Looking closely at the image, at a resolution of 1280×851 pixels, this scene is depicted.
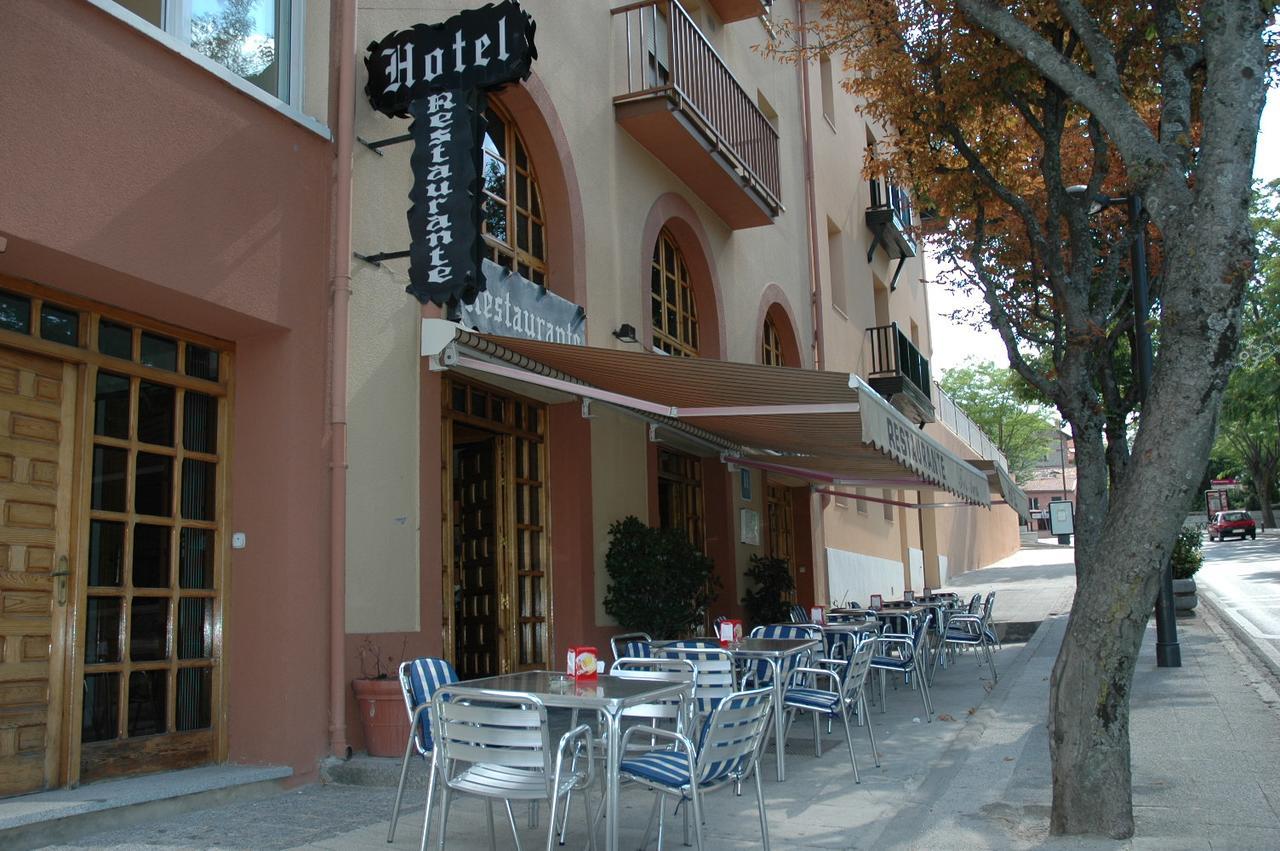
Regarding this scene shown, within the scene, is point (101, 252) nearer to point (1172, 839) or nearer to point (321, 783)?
point (321, 783)

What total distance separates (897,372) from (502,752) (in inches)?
659

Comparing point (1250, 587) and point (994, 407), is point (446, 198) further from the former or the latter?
point (994, 407)

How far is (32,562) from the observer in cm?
566

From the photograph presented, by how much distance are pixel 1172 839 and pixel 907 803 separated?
5.06 feet

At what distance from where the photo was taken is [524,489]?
31.8ft

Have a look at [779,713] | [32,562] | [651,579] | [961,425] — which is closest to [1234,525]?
[961,425]

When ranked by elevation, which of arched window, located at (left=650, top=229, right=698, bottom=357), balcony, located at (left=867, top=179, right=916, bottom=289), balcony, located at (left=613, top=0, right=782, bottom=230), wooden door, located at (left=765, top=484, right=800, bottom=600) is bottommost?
wooden door, located at (left=765, top=484, right=800, bottom=600)

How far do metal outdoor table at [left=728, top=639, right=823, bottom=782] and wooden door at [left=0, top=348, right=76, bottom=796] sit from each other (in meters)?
3.94

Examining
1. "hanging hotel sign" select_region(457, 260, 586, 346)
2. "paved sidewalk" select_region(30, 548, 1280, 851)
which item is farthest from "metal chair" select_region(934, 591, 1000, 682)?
"hanging hotel sign" select_region(457, 260, 586, 346)

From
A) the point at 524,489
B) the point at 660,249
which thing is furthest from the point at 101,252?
the point at 660,249

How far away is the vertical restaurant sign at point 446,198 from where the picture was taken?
690 centimetres

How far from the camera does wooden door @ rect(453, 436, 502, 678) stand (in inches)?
367

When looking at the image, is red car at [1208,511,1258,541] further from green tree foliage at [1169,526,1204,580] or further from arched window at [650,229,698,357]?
arched window at [650,229,698,357]

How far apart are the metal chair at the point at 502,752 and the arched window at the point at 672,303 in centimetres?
772
